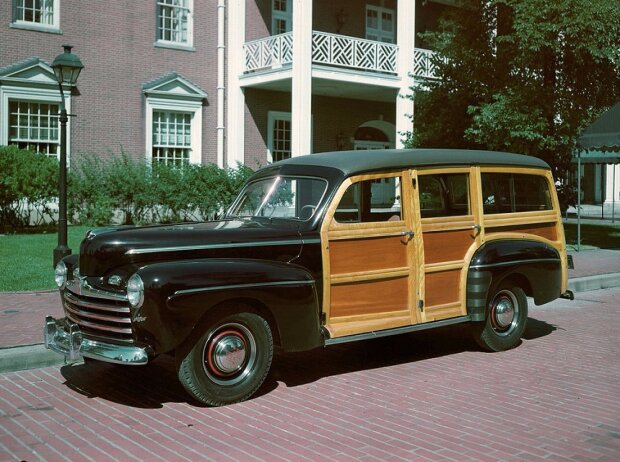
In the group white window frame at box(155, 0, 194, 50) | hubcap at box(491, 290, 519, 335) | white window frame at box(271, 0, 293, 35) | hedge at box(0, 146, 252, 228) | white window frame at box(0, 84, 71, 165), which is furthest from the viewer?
white window frame at box(271, 0, 293, 35)

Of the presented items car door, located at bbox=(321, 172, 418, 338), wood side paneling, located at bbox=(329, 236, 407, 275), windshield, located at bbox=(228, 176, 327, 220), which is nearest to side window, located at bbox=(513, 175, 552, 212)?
car door, located at bbox=(321, 172, 418, 338)

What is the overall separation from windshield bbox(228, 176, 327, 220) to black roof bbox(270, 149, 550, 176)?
0.20 meters

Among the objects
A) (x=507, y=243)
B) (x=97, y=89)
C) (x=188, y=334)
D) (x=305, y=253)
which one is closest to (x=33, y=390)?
(x=188, y=334)

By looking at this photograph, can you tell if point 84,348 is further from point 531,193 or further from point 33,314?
point 531,193

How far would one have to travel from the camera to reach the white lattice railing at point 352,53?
2005 cm

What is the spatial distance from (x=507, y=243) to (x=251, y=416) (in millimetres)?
3410

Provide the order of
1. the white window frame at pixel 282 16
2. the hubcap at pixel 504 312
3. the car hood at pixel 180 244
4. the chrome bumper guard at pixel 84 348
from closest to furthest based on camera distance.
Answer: the chrome bumper guard at pixel 84 348 < the car hood at pixel 180 244 < the hubcap at pixel 504 312 < the white window frame at pixel 282 16

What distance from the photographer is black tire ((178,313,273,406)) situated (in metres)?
5.30

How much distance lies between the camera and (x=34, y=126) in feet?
62.0

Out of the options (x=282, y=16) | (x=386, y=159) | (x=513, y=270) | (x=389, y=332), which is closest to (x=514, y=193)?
(x=513, y=270)

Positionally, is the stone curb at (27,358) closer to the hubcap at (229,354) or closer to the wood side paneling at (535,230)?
the hubcap at (229,354)

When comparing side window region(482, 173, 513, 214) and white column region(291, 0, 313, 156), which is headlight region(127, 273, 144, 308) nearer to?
side window region(482, 173, 513, 214)

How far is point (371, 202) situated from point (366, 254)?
1.79 feet

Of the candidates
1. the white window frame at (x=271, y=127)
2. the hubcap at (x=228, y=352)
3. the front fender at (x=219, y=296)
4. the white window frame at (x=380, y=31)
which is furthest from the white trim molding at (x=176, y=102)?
the hubcap at (x=228, y=352)
